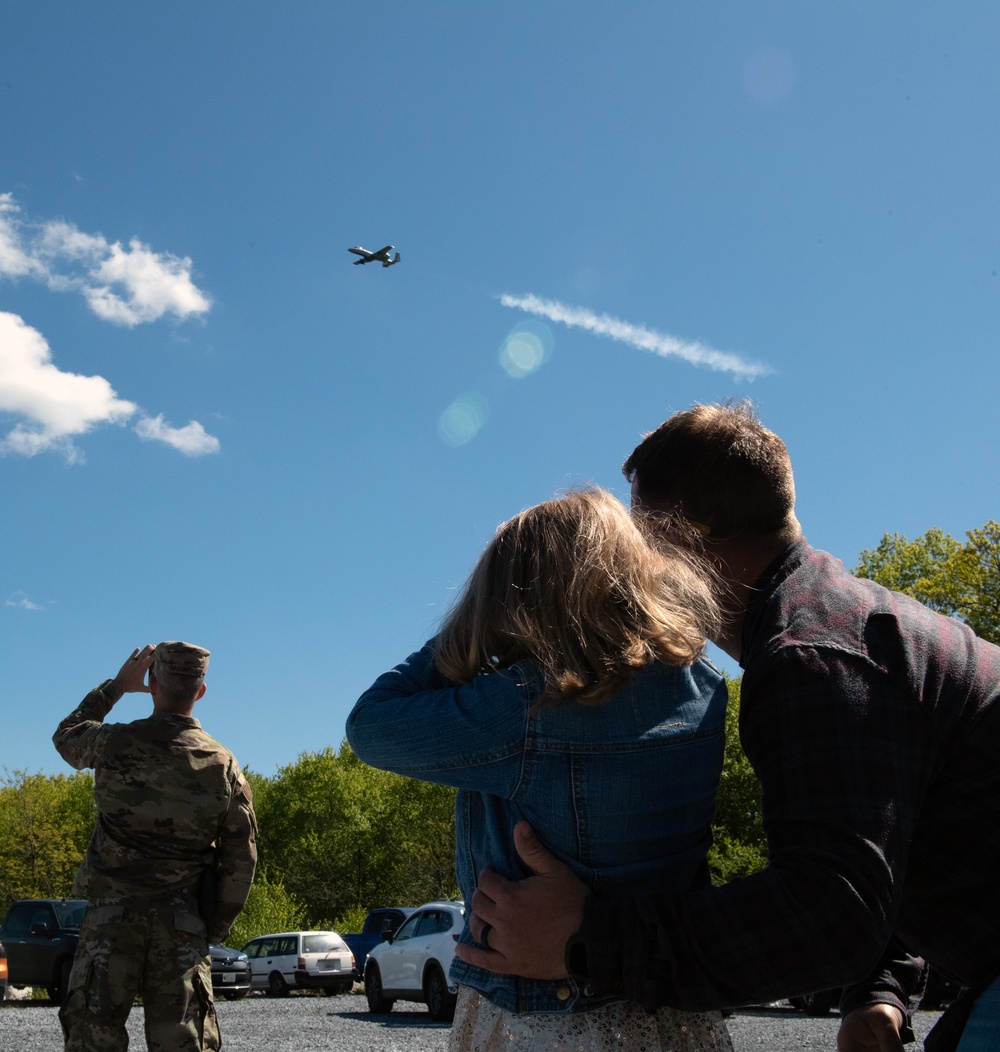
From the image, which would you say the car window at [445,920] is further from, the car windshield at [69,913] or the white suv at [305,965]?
the white suv at [305,965]

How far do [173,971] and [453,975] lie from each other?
2939 mm

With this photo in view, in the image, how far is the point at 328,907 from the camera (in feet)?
188

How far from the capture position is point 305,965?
83.7ft

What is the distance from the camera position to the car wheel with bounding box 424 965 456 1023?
55.4ft

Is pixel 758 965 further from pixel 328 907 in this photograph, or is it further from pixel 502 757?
pixel 328 907

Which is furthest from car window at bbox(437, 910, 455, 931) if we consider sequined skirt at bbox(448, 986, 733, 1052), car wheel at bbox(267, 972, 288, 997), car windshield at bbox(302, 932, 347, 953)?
sequined skirt at bbox(448, 986, 733, 1052)

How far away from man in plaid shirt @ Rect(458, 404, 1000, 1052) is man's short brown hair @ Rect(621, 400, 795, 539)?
0.57 feet

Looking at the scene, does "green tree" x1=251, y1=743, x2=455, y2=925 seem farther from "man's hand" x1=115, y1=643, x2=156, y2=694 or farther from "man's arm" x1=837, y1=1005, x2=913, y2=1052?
"man's arm" x1=837, y1=1005, x2=913, y2=1052

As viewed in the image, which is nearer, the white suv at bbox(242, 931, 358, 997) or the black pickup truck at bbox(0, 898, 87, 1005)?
the black pickup truck at bbox(0, 898, 87, 1005)

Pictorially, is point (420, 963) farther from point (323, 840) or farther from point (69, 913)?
point (323, 840)

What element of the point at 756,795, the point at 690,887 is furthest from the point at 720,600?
the point at 756,795

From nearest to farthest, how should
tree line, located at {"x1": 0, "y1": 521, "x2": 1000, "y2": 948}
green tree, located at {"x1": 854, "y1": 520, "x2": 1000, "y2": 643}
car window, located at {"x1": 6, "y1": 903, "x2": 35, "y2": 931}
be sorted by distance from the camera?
1. car window, located at {"x1": 6, "y1": 903, "x2": 35, "y2": 931}
2. green tree, located at {"x1": 854, "y1": 520, "x2": 1000, "y2": 643}
3. tree line, located at {"x1": 0, "y1": 521, "x2": 1000, "y2": 948}

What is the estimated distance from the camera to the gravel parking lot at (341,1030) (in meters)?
11.4

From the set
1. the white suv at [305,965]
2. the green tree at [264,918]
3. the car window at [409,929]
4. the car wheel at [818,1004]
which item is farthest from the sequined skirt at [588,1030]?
the green tree at [264,918]
